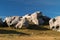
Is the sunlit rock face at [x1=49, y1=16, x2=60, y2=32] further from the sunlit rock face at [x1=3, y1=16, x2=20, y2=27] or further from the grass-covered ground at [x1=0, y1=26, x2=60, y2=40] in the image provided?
the sunlit rock face at [x1=3, y1=16, x2=20, y2=27]

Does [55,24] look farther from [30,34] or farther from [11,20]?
[30,34]

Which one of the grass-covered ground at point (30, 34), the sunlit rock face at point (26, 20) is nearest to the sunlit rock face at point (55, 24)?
the grass-covered ground at point (30, 34)

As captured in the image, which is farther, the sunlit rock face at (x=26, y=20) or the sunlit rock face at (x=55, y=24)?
the sunlit rock face at (x=26, y=20)

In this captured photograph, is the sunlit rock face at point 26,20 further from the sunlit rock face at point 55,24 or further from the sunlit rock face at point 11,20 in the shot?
the sunlit rock face at point 55,24

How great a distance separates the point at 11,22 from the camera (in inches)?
2864

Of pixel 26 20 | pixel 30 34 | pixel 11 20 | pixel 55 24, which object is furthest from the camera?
pixel 11 20

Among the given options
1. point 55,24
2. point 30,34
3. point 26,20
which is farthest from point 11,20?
point 30,34

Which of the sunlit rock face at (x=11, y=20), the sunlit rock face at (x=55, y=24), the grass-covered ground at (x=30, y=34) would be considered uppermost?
the sunlit rock face at (x=11, y=20)

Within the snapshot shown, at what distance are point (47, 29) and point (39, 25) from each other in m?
5.47

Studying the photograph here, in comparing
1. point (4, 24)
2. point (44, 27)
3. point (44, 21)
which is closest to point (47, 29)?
point (44, 27)

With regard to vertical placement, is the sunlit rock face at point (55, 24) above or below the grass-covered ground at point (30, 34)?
above

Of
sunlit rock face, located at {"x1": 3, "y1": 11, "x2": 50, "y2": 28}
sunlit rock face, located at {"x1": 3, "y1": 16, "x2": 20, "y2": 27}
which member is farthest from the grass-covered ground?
sunlit rock face, located at {"x1": 3, "y1": 16, "x2": 20, "y2": 27}

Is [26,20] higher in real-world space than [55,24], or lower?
higher

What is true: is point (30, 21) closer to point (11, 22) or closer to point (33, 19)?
point (33, 19)
